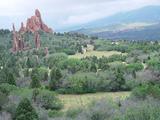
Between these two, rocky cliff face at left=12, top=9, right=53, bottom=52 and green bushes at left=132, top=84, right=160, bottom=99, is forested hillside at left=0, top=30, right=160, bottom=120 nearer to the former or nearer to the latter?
A: green bushes at left=132, top=84, right=160, bottom=99

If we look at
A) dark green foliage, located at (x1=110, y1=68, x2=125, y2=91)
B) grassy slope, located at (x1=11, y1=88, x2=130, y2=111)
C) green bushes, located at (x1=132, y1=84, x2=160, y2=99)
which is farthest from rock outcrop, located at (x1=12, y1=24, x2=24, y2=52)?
green bushes, located at (x1=132, y1=84, x2=160, y2=99)

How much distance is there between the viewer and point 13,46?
15650cm

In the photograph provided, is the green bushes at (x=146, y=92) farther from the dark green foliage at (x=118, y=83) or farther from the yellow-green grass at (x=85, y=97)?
the dark green foliage at (x=118, y=83)

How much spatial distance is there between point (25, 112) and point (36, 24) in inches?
4728

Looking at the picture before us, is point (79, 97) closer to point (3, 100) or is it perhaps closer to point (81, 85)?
point (81, 85)

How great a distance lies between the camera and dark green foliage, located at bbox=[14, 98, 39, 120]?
53.0 meters

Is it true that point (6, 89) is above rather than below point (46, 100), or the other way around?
above

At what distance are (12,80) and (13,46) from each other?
224ft

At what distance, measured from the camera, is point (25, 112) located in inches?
2124

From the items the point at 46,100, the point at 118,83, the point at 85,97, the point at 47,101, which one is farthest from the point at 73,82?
the point at 46,100

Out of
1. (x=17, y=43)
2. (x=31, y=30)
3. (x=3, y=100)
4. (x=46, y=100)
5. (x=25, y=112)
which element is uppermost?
(x=31, y=30)

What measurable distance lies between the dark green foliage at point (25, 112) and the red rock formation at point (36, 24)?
374 feet

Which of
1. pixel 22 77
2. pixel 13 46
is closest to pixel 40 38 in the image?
pixel 13 46

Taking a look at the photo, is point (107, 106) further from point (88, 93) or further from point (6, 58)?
point (6, 58)
